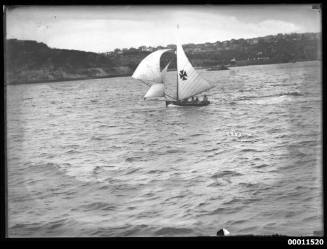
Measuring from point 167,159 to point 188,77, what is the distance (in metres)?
0.83

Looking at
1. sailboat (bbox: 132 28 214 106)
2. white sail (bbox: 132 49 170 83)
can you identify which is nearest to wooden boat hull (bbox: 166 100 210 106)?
sailboat (bbox: 132 28 214 106)

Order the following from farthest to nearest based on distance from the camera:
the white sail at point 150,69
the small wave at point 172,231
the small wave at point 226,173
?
the white sail at point 150,69 → the small wave at point 226,173 → the small wave at point 172,231

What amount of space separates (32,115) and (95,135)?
63 centimetres

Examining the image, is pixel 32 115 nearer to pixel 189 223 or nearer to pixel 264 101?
pixel 189 223

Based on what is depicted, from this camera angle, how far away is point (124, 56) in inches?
175

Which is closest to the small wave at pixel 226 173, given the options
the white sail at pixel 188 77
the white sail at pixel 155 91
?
the white sail at pixel 188 77

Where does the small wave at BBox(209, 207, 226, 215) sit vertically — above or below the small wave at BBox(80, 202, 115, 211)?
below

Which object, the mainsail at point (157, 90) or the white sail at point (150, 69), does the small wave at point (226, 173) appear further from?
the white sail at point (150, 69)

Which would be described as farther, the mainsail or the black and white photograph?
the mainsail

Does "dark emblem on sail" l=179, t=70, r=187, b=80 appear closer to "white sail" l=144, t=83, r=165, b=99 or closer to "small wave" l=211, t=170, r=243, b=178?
"white sail" l=144, t=83, r=165, b=99

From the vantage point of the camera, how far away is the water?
13.9 ft

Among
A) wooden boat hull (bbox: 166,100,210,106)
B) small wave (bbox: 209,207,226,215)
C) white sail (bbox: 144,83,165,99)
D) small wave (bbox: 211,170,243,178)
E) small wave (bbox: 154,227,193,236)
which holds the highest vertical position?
white sail (bbox: 144,83,165,99)

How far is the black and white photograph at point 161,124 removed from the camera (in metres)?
4.26

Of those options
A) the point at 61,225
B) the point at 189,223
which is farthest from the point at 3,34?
the point at 189,223
